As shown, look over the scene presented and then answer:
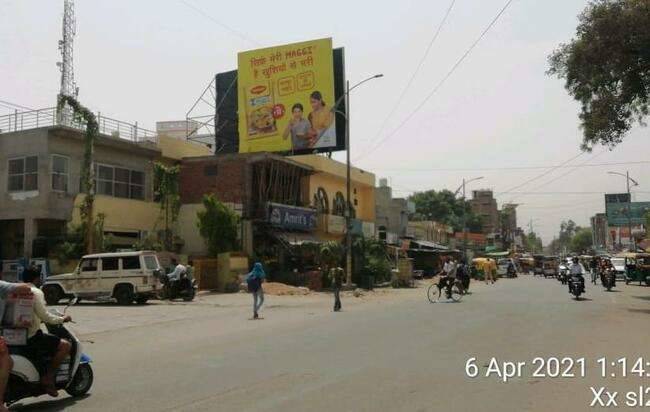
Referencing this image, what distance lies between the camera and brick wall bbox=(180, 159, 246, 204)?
3622 cm

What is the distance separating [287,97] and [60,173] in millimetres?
17625

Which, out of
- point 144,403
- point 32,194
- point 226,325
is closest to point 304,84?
point 32,194

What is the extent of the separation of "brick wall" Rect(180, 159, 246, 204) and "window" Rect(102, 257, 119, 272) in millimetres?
12411

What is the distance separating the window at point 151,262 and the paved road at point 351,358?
474 centimetres

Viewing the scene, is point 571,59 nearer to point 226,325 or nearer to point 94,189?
point 226,325

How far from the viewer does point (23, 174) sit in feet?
98.8

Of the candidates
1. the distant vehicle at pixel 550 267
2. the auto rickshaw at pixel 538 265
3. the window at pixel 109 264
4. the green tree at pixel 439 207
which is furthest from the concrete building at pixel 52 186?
the green tree at pixel 439 207

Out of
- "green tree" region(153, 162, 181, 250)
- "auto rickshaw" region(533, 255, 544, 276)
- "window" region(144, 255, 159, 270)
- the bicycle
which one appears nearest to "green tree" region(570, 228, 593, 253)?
"auto rickshaw" region(533, 255, 544, 276)

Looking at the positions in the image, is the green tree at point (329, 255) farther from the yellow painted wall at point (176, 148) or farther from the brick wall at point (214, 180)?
the yellow painted wall at point (176, 148)

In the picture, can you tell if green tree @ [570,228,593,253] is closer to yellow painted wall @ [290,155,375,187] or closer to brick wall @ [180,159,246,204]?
yellow painted wall @ [290,155,375,187]

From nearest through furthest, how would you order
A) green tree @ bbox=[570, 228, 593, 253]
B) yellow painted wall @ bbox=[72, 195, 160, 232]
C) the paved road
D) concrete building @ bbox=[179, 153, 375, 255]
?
1. the paved road
2. yellow painted wall @ bbox=[72, 195, 160, 232]
3. concrete building @ bbox=[179, 153, 375, 255]
4. green tree @ bbox=[570, 228, 593, 253]

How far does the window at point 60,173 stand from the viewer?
97.8 ft

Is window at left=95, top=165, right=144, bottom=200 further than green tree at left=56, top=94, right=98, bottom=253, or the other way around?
window at left=95, top=165, right=144, bottom=200

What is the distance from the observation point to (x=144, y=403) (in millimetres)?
7391
